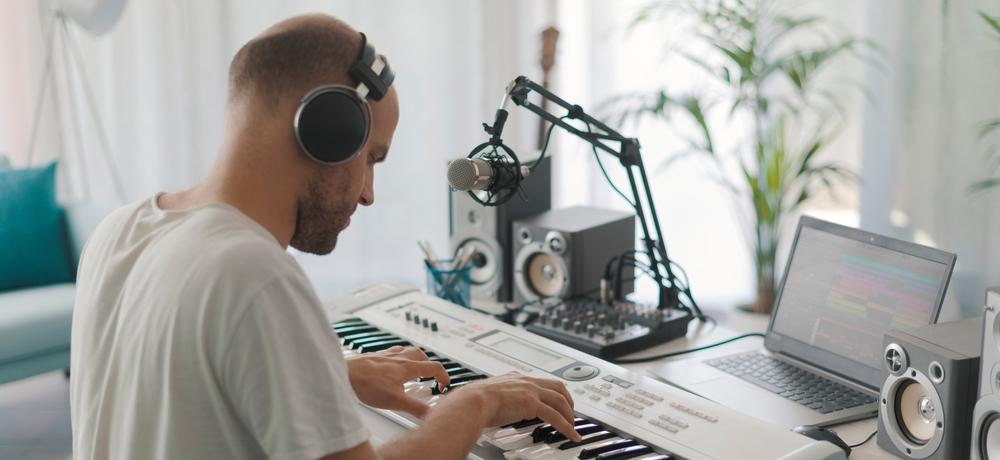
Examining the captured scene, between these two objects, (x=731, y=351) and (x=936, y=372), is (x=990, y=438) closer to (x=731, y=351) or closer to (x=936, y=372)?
(x=936, y=372)

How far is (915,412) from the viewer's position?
4.45ft

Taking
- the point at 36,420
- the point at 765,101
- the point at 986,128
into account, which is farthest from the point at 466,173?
the point at 986,128

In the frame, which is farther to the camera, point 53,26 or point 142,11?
point 142,11

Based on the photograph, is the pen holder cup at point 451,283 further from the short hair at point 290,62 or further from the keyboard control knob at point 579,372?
the short hair at point 290,62

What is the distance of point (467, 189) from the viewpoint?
1.62m

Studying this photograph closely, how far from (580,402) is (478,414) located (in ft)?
0.71

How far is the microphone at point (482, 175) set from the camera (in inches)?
63.5

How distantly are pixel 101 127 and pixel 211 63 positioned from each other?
0.53 meters

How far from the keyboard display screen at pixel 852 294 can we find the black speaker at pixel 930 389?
0.11 metres

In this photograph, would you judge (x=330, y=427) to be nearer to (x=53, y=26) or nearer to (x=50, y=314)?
(x=50, y=314)

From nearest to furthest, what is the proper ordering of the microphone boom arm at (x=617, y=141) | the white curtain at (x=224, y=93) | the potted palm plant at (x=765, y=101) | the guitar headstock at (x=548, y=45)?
the microphone boom arm at (x=617, y=141) < the guitar headstock at (x=548, y=45) < the potted palm plant at (x=765, y=101) < the white curtain at (x=224, y=93)

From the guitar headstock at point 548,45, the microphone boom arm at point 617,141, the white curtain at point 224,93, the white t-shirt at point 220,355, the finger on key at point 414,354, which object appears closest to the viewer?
the white t-shirt at point 220,355

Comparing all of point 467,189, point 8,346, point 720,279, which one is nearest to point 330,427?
point 467,189

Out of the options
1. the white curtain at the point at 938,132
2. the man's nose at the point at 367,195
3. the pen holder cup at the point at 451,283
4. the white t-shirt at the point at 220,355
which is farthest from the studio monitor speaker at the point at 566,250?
the white curtain at the point at 938,132
